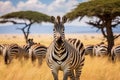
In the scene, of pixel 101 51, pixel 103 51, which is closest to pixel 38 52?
pixel 101 51

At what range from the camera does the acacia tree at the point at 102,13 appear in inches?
750

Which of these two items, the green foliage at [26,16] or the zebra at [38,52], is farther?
the green foliage at [26,16]

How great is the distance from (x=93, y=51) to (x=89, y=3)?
9.62 feet

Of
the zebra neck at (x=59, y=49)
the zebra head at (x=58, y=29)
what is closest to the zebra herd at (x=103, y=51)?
the zebra neck at (x=59, y=49)

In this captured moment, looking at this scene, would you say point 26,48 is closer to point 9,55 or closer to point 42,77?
point 9,55

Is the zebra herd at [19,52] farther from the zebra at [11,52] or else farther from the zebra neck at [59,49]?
the zebra neck at [59,49]

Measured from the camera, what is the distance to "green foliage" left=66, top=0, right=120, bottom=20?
62.1 ft

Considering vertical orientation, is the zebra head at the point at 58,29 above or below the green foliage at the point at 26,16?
above

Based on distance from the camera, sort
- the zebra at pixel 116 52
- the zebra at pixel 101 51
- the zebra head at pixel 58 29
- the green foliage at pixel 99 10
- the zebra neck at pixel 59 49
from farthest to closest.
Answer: the zebra at pixel 101 51, the green foliage at pixel 99 10, the zebra at pixel 116 52, the zebra neck at pixel 59 49, the zebra head at pixel 58 29

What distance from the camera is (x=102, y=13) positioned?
62.2 feet

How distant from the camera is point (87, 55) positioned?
71.8 feet

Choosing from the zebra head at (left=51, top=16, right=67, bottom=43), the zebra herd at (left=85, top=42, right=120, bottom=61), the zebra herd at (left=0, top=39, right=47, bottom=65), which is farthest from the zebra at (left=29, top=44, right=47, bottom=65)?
the zebra head at (left=51, top=16, right=67, bottom=43)

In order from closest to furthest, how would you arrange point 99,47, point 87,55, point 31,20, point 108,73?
point 108,73 < point 99,47 < point 87,55 < point 31,20

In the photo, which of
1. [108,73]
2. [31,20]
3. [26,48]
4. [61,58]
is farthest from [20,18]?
[61,58]
